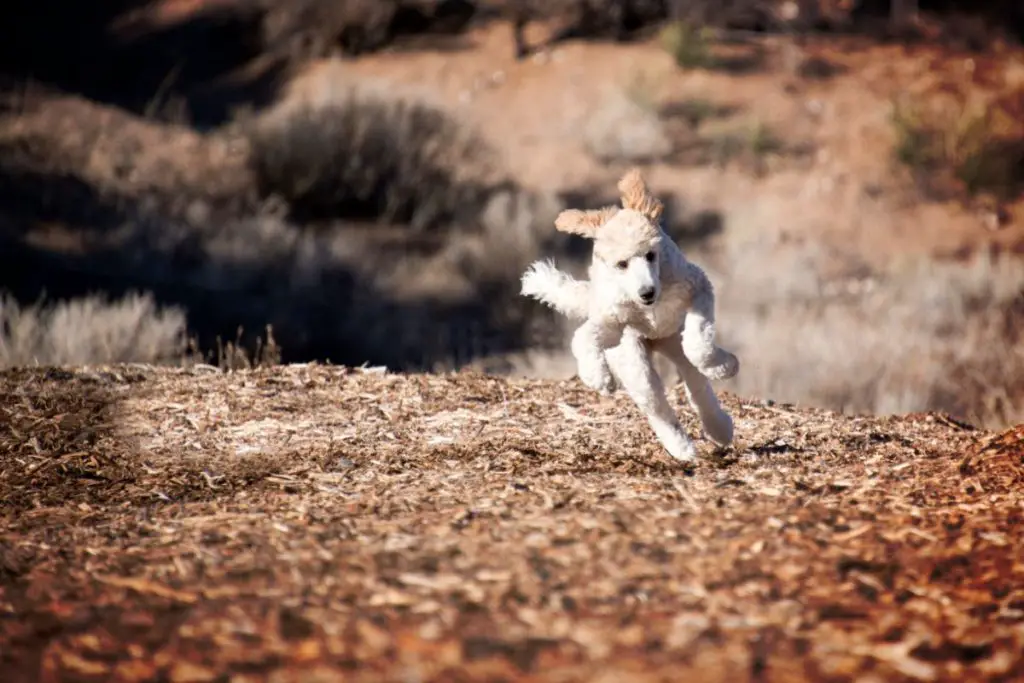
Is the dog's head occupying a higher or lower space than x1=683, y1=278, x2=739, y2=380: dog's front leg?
higher

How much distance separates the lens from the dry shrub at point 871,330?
889 cm

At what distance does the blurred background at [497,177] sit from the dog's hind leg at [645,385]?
3620 mm

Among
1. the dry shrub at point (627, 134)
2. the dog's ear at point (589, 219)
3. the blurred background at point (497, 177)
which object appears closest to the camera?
the dog's ear at point (589, 219)

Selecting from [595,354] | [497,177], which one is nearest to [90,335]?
[595,354]

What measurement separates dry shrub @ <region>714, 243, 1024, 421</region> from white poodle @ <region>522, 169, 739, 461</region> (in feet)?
11.9

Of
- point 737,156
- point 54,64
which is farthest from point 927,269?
point 54,64

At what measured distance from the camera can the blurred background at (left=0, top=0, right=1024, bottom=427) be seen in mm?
10352

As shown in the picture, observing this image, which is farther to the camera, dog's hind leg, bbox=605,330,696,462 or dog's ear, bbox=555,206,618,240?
dog's hind leg, bbox=605,330,696,462

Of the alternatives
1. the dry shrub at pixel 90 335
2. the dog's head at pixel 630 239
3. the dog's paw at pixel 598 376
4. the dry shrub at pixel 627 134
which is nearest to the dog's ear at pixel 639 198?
the dog's head at pixel 630 239

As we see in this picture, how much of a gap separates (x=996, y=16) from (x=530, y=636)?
18.9 m

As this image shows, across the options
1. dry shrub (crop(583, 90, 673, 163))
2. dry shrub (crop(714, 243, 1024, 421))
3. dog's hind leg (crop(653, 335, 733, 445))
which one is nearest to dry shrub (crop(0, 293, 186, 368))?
dry shrub (crop(714, 243, 1024, 421))

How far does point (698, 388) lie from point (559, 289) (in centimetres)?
64

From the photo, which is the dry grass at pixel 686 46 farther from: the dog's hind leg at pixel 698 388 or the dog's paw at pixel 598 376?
the dog's paw at pixel 598 376

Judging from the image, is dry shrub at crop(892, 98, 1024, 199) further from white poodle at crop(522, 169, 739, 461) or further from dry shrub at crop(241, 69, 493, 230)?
white poodle at crop(522, 169, 739, 461)
